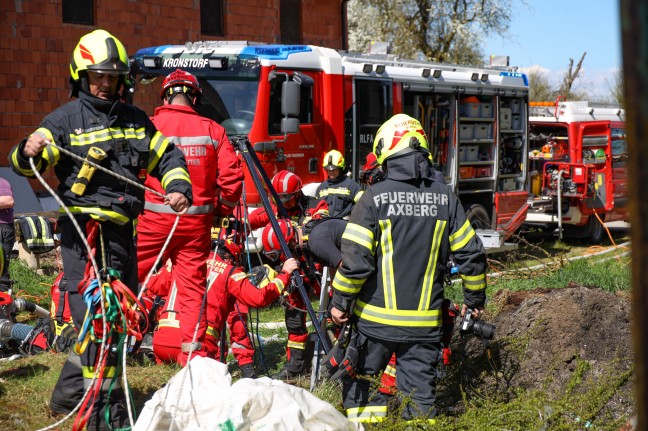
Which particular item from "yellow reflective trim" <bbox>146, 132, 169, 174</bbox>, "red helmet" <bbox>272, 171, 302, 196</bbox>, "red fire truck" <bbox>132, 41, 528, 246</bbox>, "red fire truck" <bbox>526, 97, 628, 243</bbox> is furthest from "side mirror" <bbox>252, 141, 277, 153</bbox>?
"red fire truck" <bbox>526, 97, 628, 243</bbox>

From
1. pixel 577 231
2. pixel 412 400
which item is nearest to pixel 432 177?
pixel 412 400

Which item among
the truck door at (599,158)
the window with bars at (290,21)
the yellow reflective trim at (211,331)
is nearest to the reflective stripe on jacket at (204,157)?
A: the yellow reflective trim at (211,331)

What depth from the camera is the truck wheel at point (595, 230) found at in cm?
1520

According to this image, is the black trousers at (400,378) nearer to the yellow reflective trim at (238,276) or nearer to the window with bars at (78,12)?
the yellow reflective trim at (238,276)

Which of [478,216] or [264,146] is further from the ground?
[264,146]

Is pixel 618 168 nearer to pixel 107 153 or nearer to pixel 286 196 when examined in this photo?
pixel 286 196

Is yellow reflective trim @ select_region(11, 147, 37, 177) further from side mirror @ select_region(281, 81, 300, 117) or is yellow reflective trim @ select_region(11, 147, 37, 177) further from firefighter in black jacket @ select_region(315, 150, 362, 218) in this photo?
side mirror @ select_region(281, 81, 300, 117)

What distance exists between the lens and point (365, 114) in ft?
33.5

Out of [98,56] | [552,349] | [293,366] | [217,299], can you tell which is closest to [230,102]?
[293,366]

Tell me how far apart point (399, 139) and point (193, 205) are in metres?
1.79

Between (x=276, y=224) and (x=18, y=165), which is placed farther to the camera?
(x=276, y=224)

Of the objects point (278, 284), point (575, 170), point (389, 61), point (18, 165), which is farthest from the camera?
point (575, 170)

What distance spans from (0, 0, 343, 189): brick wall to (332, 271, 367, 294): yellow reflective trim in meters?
8.70

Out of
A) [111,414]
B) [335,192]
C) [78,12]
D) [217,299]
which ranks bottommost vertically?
[111,414]
